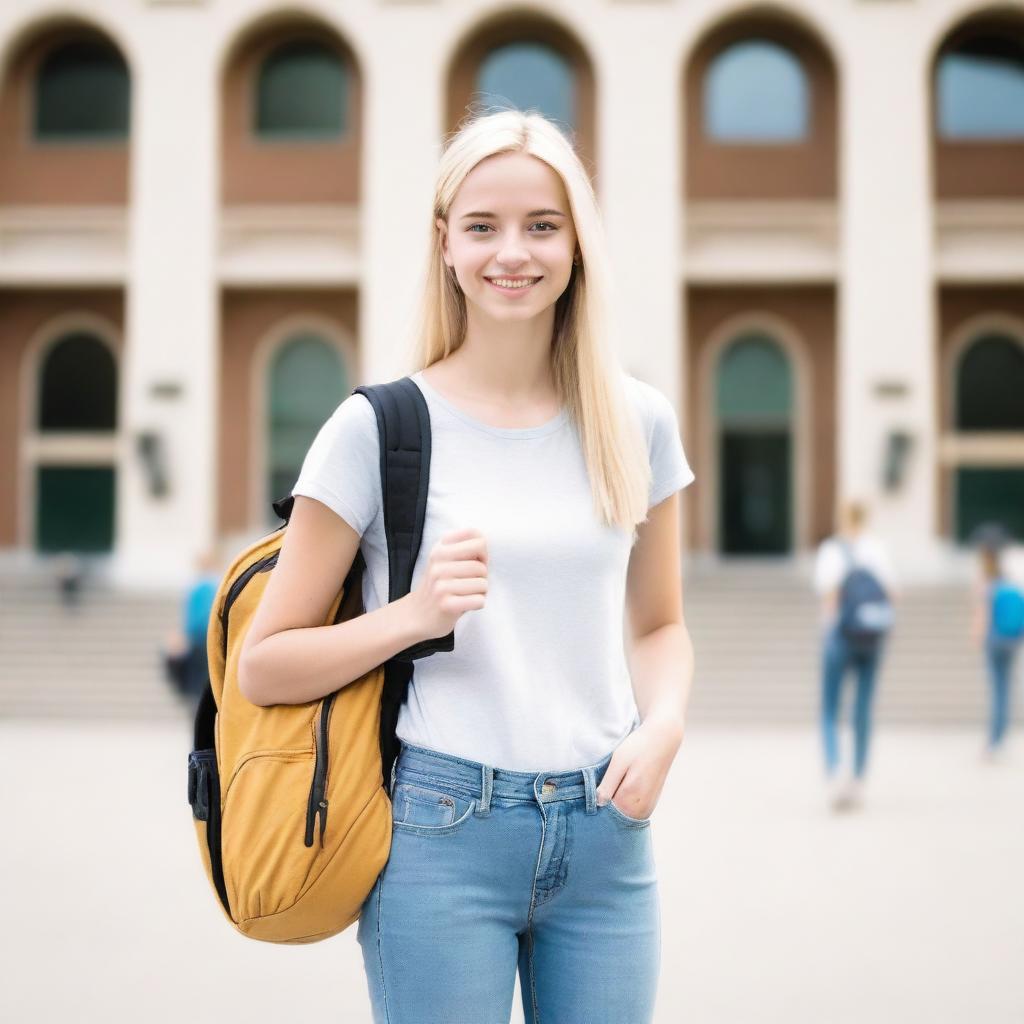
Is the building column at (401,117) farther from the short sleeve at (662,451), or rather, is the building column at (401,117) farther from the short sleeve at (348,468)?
the short sleeve at (348,468)

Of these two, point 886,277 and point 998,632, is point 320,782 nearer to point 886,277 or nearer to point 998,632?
point 998,632

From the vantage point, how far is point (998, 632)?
10172 millimetres

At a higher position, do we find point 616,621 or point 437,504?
point 437,504

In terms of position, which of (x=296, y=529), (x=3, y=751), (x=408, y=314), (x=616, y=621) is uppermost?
(x=408, y=314)

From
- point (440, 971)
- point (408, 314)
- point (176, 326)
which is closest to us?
point (440, 971)

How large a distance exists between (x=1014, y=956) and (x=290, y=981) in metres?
2.95

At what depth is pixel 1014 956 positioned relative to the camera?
5.04m

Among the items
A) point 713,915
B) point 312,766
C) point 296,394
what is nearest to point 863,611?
point 713,915

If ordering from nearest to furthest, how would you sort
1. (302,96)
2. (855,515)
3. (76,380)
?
(855,515) < (302,96) < (76,380)

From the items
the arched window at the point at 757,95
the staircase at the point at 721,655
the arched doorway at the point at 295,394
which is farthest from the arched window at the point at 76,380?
the arched window at the point at 757,95

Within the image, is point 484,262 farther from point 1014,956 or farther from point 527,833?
point 1014,956

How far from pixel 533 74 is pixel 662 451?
61.4 feet

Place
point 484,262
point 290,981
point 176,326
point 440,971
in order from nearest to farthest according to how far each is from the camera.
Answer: point 440,971 → point 484,262 → point 290,981 → point 176,326

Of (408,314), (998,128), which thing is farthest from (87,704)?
(998,128)
